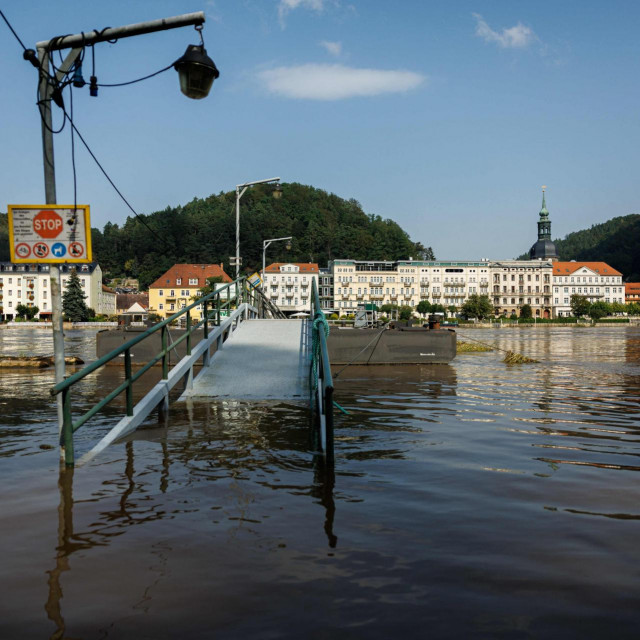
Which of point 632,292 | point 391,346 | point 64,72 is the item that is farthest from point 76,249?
point 632,292

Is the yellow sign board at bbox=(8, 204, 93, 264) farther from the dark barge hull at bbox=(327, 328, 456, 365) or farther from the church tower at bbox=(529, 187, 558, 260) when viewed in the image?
the church tower at bbox=(529, 187, 558, 260)

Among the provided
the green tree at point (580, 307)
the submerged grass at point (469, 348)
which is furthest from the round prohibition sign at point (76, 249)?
the green tree at point (580, 307)

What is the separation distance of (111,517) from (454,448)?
3.95 meters

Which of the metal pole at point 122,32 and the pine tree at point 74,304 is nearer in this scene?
the metal pole at point 122,32

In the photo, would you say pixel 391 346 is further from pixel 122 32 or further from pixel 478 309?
pixel 478 309

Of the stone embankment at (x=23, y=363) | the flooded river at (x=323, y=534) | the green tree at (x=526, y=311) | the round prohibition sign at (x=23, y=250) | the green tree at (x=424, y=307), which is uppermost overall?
the round prohibition sign at (x=23, y=250)

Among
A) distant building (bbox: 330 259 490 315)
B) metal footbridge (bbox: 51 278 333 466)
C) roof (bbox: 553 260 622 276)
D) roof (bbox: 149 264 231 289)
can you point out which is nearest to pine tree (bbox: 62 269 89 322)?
roof (bbox: 149 264 231 289)

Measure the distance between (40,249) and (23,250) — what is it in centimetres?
17

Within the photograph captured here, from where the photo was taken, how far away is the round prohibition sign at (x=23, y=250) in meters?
7.00

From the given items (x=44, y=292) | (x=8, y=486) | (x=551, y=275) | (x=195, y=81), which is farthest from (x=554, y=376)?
(x=551, y=275)

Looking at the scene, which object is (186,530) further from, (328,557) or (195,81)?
(195,81)

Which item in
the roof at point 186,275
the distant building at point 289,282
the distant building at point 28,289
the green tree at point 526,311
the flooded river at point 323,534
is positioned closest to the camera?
the flooded river at point 323,534

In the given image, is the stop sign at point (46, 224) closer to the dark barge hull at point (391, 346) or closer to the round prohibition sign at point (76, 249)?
the round prohibition sign at point (76, 249)

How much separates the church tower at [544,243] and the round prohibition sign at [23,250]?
177118 millimetres
